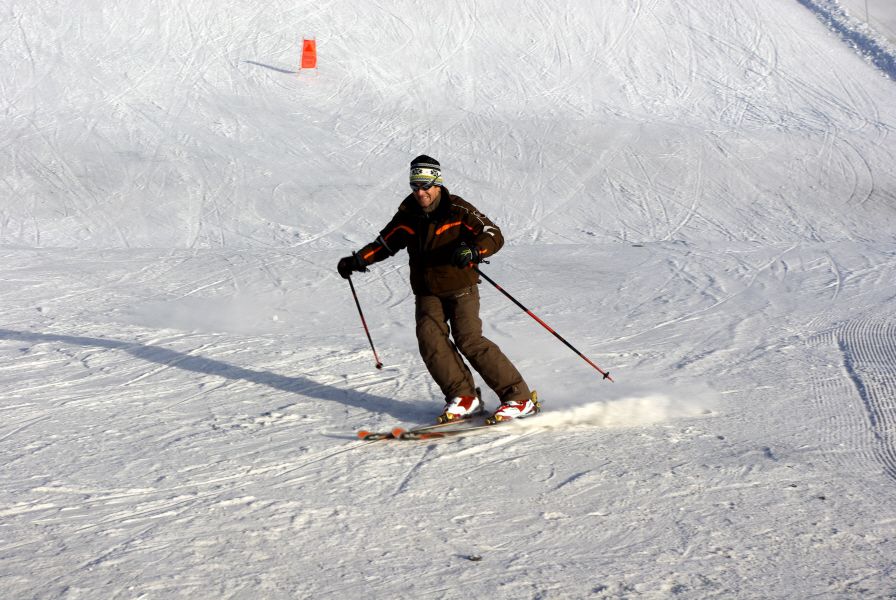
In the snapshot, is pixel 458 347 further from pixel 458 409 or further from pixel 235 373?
pixel 235 373

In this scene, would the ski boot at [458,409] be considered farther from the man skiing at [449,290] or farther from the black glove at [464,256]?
the black glove at [464,256]

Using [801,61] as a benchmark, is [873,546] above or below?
below

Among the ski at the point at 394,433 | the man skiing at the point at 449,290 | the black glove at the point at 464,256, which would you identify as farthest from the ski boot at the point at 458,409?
the black glove at the point at 464,256

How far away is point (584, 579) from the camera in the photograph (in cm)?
346

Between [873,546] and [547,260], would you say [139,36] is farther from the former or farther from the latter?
[873,546]

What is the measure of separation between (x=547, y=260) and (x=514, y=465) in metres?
5.99

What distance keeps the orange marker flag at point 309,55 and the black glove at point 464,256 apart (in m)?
13.7

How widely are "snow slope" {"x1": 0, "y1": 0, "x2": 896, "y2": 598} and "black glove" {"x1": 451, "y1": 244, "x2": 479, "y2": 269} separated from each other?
961 millimetres

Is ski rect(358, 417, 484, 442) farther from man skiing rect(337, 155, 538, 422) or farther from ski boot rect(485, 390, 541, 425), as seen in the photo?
ski boot rect(485, 390, 541, 425)

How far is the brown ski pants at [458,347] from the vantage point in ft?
17.7

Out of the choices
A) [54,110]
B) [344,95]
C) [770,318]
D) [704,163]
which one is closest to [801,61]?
[704,163]

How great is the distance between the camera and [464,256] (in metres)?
5.05

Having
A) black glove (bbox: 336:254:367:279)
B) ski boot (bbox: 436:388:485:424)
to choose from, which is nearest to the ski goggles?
black glove (bbox: 336:254:367:279)

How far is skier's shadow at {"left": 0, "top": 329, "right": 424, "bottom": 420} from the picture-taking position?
5906 millimetres
